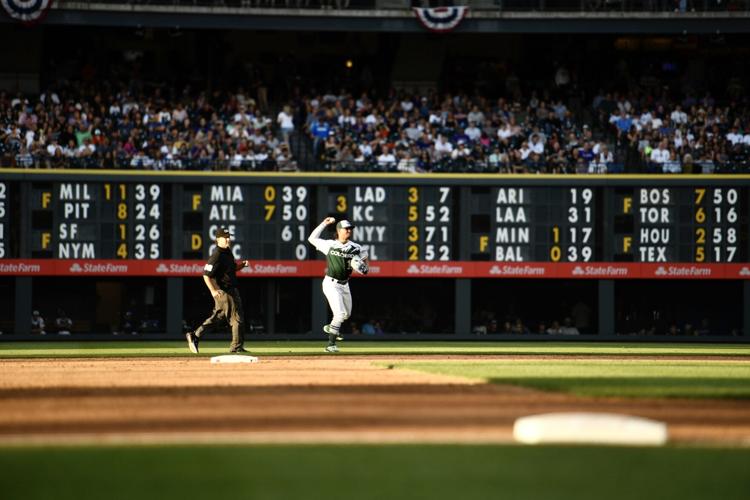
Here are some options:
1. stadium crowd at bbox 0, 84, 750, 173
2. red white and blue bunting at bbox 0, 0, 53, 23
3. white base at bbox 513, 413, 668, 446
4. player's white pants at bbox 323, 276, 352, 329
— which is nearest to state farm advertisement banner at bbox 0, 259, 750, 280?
stadium crowd at bbox 0, 84, 750, 173

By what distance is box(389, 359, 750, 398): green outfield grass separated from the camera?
14.8 metres

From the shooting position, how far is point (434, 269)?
4034 cm

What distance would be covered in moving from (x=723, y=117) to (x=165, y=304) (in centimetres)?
1967

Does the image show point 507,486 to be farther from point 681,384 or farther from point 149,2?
point 149,2

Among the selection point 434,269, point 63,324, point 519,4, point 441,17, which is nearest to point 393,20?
point 441,17

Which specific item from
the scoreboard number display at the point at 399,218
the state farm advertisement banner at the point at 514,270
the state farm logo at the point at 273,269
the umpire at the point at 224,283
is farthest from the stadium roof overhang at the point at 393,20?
the umpire at the point at 224,283

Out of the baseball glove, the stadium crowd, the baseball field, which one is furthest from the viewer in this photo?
the stadium crowd

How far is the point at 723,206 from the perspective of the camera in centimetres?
4009

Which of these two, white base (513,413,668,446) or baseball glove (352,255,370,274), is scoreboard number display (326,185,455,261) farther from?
white base (513,413,668,446)

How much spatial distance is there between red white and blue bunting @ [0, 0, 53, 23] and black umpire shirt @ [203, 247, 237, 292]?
22312 millimetres

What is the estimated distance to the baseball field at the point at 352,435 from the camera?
739 cm

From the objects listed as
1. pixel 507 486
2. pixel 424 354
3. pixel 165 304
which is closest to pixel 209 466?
pixel 507 486

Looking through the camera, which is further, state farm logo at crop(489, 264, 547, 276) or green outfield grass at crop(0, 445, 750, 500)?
state farm logo at crop(489, 264, 547, 276)

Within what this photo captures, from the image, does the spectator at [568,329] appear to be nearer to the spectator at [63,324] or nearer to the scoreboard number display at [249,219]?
the scoreboard number display at [249,219]
